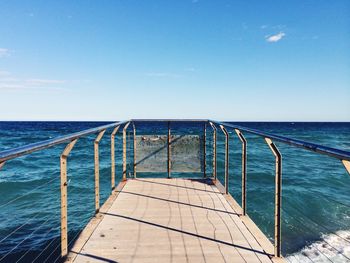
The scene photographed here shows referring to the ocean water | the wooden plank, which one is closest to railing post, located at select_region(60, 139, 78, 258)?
the wooden plank

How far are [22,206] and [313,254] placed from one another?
6.68 m

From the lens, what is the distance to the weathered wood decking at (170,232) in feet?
8.44

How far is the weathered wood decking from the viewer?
2572 mm

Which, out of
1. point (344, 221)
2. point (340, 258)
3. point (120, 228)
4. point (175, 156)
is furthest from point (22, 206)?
point (344, 221)

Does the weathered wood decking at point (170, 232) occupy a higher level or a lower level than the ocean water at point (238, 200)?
higher

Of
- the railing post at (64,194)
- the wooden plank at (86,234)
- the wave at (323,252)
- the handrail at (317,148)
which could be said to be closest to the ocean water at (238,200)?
the wave at (323,252)

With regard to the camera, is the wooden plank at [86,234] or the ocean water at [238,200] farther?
the ocean water at [238,200]

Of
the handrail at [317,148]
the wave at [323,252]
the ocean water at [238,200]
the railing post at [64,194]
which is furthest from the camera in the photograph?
the ocean water at [238,200]

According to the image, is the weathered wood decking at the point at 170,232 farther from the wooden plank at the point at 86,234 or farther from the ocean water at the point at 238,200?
the ocean water at the point at 238,200

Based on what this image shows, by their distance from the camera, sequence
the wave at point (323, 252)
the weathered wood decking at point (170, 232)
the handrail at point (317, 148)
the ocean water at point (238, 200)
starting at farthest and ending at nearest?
the ocean water at point (238, 200) < the wave at point (323, 252) < the weathered wood decking at point (170, 232) < the handrail at point (317, 148)

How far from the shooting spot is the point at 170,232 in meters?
3.09

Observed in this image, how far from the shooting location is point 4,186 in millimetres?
9703

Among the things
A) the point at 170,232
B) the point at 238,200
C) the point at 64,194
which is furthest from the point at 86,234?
the point at 238,200

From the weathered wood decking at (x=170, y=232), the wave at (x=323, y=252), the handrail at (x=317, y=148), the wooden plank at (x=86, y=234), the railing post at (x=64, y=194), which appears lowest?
the wave at (x=323, y=252)
